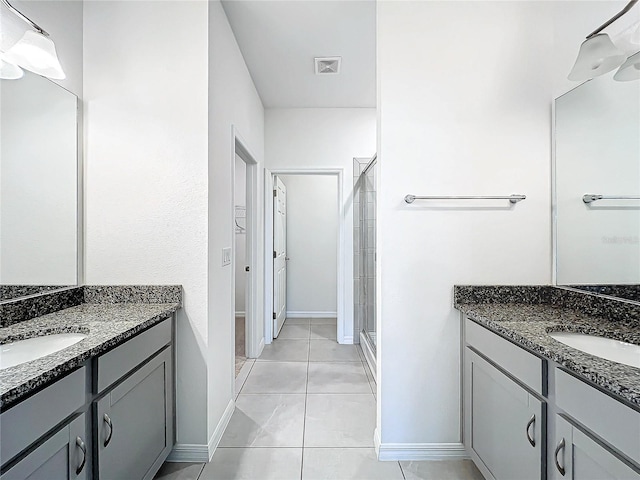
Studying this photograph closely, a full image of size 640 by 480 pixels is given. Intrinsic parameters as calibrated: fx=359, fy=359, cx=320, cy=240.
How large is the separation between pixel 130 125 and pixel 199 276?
2.98ft

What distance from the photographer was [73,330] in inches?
57.8

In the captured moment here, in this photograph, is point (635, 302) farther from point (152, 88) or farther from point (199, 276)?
point (152, 88)

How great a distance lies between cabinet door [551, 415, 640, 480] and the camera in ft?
3.02

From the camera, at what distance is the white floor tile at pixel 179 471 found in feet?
5.97

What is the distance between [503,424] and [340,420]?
1.17m

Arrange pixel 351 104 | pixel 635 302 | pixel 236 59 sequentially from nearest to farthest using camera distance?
1. pixel 635 302
2. pixel 236 59
3. pixel 351 104

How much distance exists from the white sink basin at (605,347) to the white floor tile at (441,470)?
907mm

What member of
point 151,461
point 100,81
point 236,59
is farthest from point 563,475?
point 236,59

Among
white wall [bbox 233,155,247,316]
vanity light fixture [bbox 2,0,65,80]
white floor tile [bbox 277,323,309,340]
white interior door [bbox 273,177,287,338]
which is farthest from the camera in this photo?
white wall [bbox 233,155,247,316]

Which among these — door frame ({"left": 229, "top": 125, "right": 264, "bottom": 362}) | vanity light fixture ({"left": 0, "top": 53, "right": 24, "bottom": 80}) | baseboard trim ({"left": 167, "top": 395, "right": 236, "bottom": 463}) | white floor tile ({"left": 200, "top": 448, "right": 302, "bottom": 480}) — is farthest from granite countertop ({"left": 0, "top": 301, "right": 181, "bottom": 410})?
door frame ({"left": 229, "top": 125, "right": 264, "bottom": 362})

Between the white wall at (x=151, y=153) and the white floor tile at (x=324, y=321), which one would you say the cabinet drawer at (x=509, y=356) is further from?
the white floor tile at (x=324, y=321)

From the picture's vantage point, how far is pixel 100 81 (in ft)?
6.45

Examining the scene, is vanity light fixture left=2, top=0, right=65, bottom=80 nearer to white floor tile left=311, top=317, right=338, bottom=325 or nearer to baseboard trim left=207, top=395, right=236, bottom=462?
baseboard trim left=207, top=395, right=236, bottom=462

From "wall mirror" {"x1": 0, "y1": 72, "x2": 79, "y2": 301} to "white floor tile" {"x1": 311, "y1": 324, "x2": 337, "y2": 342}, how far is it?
295 cm
